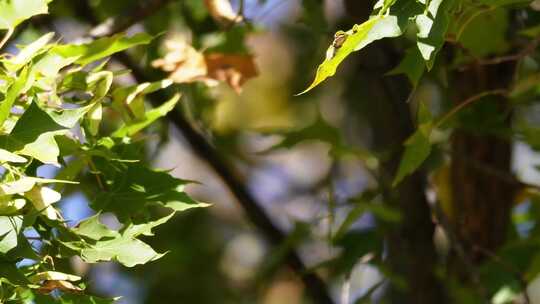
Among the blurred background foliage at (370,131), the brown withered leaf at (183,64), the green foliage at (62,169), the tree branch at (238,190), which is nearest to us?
the green foliage at (62,169)

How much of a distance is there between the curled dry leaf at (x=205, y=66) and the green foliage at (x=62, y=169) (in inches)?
9.3

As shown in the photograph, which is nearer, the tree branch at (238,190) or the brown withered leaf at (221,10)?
the brown withered leaf at (221,10)

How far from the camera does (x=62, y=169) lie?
3.94ft

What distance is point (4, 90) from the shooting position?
104cm

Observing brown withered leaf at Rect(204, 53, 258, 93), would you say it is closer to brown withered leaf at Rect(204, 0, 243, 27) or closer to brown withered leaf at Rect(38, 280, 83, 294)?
brown withered leaf at Rect(204, 0, 243, 27)

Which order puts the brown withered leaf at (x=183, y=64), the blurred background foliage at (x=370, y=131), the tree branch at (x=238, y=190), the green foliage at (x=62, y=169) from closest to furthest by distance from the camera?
the green foliage at (x=62, y=169)
the brown withered leaf at (x=183, y=64)
the blurred background foliage at (x=370, y=131)
the tree branch at (x=238, y=190)

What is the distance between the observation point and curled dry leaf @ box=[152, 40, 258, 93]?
4.87ft

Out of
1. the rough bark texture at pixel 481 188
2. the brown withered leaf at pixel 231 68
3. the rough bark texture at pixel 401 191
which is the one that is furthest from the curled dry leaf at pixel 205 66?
the rough bark texture at pixel 481 188

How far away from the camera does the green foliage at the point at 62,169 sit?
1.01 meters

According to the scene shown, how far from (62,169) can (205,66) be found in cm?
39

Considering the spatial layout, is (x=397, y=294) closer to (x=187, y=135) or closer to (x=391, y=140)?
(x=391, y=140)

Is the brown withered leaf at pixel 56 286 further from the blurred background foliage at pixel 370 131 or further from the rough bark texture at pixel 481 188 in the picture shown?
the rough bark texture at pixel 481 188

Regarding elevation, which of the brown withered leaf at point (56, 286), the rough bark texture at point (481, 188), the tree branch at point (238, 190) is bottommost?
the rough bark texture at point (481, 188)

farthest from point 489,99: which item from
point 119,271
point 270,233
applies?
point 119,271
